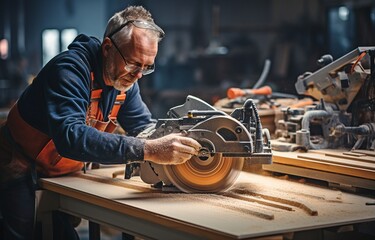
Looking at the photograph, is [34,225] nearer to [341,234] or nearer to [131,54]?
[131,54]

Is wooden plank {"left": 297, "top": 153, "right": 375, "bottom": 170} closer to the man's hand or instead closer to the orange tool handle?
the man's hand

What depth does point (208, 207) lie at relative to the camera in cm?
310

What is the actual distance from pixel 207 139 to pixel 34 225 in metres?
1.03

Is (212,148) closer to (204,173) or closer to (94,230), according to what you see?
(204,173)

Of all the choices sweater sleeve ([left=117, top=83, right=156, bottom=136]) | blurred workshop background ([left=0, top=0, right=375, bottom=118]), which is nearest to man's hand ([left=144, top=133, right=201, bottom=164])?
sweater sleeve ([left=117, top=83, right=156, bottom=136])

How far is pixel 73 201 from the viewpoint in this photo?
12.0 ft

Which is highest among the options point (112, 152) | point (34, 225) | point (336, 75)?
point (336, 75)

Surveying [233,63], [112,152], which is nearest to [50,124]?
[112,152]

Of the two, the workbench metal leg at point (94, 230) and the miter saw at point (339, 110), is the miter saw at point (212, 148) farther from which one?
the miter saw at point (339, 110)

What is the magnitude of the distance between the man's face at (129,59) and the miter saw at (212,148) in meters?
0.27

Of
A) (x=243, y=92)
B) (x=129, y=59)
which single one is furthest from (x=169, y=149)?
(x=243, y=92)

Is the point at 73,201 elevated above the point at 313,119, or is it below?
below

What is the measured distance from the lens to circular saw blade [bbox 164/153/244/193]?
335 centimetres

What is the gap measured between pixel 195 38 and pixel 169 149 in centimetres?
1021
